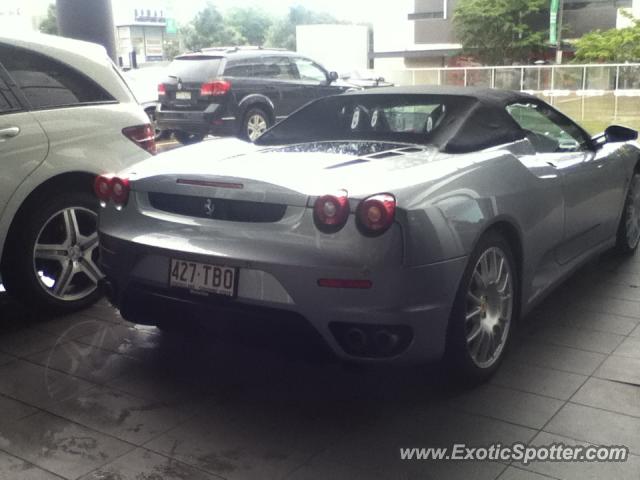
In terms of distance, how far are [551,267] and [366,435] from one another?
161 cm

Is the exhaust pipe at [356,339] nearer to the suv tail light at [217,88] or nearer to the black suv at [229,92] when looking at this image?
the black suv at [229,92]

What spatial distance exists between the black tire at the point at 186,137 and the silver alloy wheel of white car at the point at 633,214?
29.0 ft

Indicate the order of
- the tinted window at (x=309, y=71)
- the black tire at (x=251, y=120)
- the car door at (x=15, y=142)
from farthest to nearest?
the tinted window at (x=309, y=71)
the black tire at (x=251, y=120)
the car door at (x=15, y=142)

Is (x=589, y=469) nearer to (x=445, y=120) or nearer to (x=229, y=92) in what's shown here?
(x=445, y=120)

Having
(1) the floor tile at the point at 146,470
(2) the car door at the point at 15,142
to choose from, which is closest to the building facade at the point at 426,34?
Answer: (2) the car door at the point at 15,142

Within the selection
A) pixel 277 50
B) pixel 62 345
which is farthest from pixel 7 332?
pixel 277 50

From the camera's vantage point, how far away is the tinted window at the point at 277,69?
1337 cm

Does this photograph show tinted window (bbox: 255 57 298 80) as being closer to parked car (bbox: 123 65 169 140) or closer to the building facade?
parked car (bbox: 123 65 169 140)

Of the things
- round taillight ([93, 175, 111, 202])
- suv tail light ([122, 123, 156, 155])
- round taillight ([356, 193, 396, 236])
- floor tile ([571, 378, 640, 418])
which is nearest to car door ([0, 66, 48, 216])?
suv tail light ([122, 123, 156, 155])

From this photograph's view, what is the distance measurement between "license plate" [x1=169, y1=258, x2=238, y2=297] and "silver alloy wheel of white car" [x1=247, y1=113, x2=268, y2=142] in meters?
9.74

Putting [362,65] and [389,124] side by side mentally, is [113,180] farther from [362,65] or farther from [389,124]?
[362,65]

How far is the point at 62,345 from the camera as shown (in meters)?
4.03

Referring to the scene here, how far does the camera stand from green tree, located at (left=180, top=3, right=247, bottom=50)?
30.1 meters

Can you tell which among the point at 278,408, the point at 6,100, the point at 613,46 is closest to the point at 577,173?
the point at 278,408
